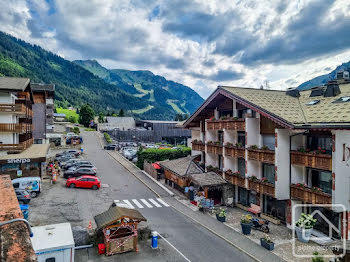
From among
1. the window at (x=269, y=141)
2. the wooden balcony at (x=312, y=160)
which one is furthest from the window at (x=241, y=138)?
the wooden balcony at (x=312, y=160)

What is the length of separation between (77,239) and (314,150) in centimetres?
2000

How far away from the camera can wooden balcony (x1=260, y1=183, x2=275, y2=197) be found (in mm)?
24734

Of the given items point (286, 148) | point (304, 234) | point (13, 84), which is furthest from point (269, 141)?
point (13, 84)

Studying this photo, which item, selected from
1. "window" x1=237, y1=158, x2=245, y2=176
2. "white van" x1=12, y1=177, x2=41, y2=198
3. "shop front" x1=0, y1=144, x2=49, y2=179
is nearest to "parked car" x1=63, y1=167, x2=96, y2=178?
"shop front" x1=0, y1=144, x2=49, y2=179

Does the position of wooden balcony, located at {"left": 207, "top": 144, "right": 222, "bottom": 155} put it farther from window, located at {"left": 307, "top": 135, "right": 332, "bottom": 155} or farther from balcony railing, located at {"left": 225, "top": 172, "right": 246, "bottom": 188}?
window, located at {"left": 307, "top": 135, "right": 332, "bottom": 155}

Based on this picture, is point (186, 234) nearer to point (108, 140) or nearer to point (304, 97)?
point (304, 97)

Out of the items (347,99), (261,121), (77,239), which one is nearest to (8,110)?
(77,239)

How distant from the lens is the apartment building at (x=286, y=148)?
20.6 m

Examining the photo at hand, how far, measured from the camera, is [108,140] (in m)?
77.8

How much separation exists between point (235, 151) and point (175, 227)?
10.6 metres

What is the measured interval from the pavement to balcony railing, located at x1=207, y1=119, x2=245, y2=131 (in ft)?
32.0

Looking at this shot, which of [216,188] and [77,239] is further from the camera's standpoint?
[216,188]

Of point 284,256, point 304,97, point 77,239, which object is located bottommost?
point 284,256

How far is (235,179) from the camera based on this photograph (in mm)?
29984
